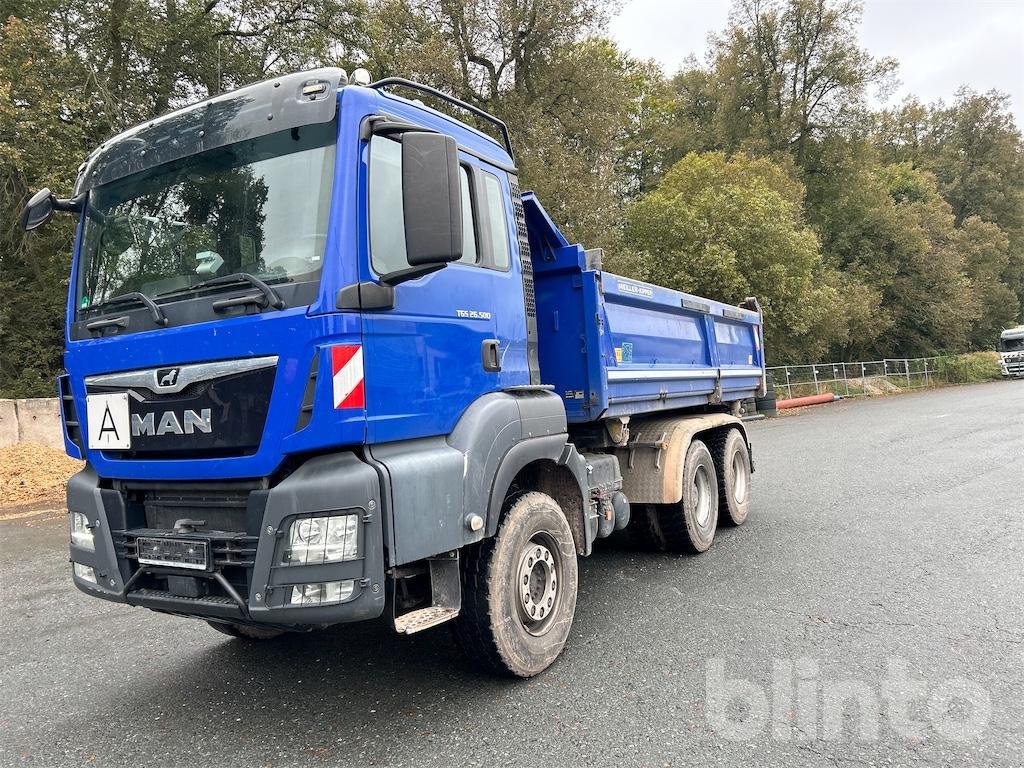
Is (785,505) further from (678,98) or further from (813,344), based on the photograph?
(678,98)

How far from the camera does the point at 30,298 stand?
1563 centimetres

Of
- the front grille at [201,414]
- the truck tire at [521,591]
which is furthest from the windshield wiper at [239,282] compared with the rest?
the truck tire at [521,591]

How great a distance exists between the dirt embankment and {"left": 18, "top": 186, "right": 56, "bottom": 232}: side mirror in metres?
7.03

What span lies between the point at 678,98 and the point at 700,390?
39.6 meters

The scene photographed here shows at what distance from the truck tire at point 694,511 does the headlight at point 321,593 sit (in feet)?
11.9

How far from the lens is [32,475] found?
10.7 m

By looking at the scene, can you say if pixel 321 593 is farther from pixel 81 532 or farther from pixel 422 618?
pixel 81 532

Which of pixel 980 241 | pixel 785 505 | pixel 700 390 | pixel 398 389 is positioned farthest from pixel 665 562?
pixel 980 241

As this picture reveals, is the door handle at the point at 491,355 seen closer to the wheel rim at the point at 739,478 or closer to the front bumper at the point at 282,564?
the front bumper at the point at 282,564

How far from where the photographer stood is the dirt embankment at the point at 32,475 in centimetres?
1006

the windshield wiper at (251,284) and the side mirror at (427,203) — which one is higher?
the side mirror at (427,203)

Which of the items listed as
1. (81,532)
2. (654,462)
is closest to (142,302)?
(81,532)

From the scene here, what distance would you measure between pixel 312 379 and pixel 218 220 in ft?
3.17

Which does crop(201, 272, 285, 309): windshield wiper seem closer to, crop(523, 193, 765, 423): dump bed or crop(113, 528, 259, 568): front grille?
crop(113, 528, 259, 568): front grille
